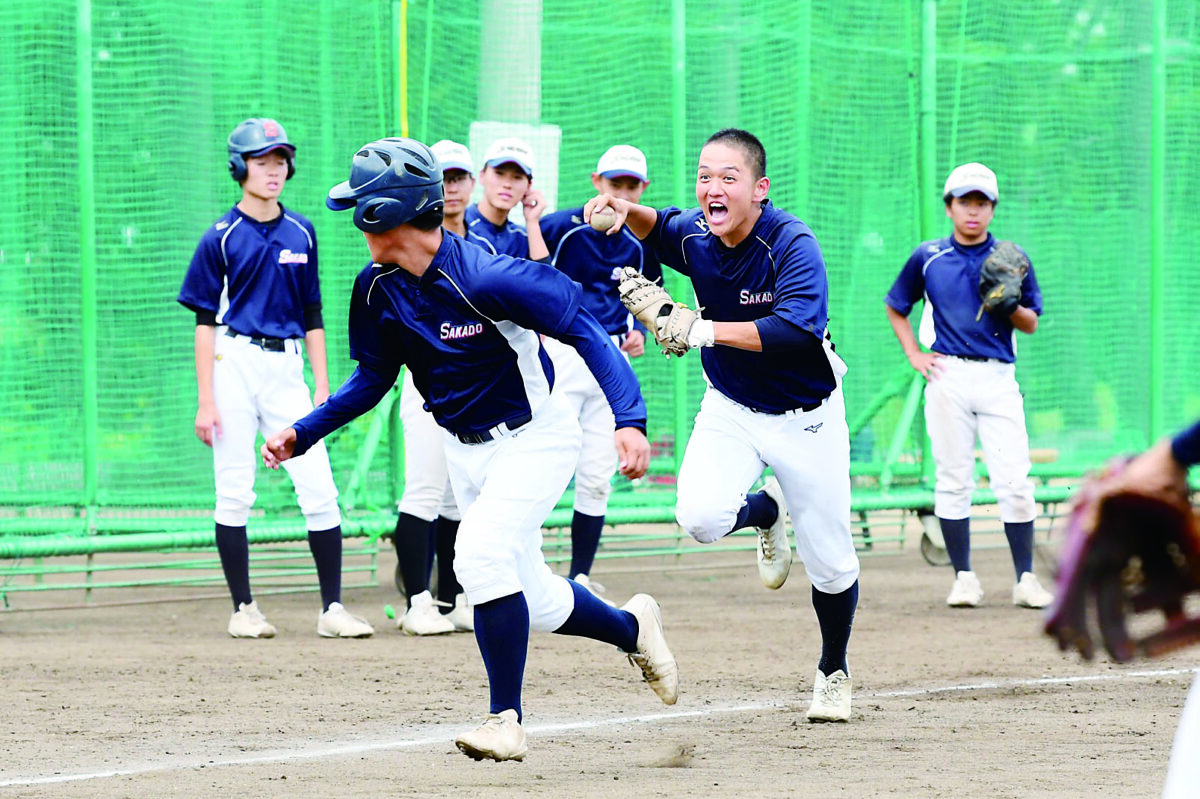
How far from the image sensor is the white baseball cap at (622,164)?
8633 millimetres

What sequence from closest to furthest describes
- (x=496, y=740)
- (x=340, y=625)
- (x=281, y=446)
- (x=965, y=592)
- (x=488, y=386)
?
(x=496, y=740), (x=488, y=386), (x=281, y=446), (x=340, y=625), (x=965, y=592)

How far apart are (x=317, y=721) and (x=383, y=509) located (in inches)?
149

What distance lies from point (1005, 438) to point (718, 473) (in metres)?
3.60

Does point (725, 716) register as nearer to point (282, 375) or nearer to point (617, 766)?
point (617, 766)

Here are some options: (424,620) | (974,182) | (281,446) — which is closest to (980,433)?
(974,182)

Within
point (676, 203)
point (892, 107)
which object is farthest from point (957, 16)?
point (676, 203)

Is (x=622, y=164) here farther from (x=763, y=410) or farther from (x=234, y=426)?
(x=763, y=410)

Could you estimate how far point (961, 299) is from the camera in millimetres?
8953

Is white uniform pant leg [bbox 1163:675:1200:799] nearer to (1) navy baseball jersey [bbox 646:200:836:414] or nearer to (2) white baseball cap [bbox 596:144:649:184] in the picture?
(1) navy baseball jersey [bbox 646:200:836:414]

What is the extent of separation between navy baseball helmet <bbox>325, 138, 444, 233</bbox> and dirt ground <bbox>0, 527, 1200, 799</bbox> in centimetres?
183

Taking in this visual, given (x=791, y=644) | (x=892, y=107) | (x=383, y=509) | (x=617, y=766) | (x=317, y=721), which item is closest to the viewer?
(x=617, y=766)

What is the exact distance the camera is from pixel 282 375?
26.1ft

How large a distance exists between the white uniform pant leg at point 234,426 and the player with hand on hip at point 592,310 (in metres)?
1.67

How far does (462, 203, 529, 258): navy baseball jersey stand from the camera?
8.33 meters
